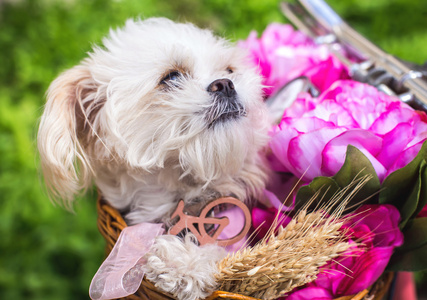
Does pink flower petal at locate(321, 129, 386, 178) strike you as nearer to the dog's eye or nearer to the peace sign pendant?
the peace sign pendant

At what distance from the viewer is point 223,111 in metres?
0.84

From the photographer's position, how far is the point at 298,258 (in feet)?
2.12

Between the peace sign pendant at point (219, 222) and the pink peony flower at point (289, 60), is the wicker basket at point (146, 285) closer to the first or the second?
the peace sign pendant at point (219, 222)

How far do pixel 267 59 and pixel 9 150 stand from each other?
56.2 inches

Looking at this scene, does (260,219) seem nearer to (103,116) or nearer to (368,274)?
(368,274)

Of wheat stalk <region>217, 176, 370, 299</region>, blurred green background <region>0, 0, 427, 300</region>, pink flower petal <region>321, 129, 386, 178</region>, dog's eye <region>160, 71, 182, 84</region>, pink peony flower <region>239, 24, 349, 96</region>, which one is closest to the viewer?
wheat stalk <region>217, 176, 370, 299</region>

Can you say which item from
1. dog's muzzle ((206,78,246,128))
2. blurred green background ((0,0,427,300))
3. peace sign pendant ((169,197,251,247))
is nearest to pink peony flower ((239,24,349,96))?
blurred green background ((0,0,427,300))

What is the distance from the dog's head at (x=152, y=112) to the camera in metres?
0.83

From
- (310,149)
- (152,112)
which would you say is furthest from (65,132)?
(310,149)

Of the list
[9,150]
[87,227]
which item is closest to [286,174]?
[87,227]

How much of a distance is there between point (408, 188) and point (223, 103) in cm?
39

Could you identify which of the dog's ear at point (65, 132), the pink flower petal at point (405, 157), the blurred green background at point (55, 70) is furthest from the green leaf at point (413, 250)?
the blurred green background at point (55, 70)

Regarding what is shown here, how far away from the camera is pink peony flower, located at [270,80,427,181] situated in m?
0.75

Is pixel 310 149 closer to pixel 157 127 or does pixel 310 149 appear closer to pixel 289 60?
pixel 157 127
